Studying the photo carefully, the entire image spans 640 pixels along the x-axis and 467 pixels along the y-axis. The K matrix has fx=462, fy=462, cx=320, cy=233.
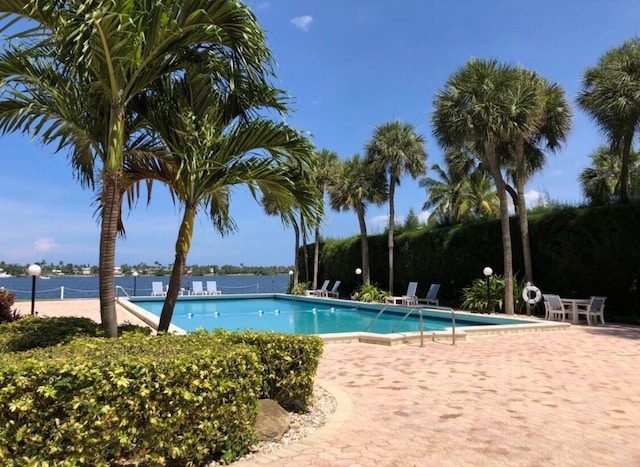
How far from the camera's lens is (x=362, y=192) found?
22641 millimetres

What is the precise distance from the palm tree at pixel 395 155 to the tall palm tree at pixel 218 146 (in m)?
16.1

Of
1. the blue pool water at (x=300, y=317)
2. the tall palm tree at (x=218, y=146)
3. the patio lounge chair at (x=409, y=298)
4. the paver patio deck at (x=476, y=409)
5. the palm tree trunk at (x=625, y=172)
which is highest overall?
the palm tree trunk at (x=625, y=172)

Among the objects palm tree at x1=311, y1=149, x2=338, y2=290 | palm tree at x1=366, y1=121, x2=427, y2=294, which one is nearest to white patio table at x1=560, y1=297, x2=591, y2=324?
palm tree at x1=366, y1=121, x2=427, y2=294

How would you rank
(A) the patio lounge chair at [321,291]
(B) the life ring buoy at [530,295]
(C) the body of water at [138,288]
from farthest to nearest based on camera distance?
(A) the patio lounge chair at [321,291]
(C) the body of water at [138,288]
(B) the life ring buoy at [530,295]

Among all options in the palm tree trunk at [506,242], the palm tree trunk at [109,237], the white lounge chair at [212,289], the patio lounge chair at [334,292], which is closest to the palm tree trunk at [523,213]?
the palm tree trunk at [506,242]

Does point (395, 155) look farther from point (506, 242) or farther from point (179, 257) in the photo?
point (179, 257)

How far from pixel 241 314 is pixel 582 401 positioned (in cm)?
1575

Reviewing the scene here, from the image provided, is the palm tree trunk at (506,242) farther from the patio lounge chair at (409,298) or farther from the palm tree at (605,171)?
the palm tree at (605,171)

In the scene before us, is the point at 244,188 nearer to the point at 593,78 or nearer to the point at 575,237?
the point at 575,237

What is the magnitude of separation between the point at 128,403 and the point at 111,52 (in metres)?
3.01

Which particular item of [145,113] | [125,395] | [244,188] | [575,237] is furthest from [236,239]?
[575,237]

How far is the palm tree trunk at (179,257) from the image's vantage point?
17.5 feet

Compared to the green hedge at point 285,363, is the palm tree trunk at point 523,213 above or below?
above

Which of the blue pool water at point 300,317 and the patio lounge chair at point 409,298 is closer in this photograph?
the blue pool water at point 300,317
